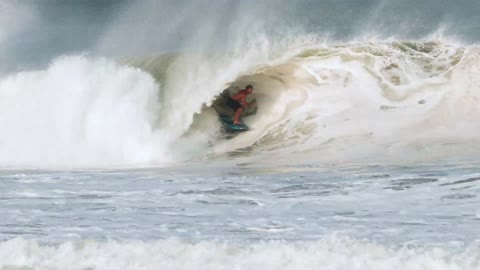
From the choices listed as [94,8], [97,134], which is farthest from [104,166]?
[94,8]

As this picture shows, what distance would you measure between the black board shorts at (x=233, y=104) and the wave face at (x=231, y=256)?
968 cm

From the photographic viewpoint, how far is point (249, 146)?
17.3 m

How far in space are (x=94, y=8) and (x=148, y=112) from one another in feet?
85.2

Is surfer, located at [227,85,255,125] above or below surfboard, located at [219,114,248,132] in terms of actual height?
above

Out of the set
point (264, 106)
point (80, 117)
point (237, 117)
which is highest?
point (264, 106)

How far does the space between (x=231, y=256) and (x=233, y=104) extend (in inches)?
408

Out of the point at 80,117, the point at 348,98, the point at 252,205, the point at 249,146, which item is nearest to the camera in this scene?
the point at 252,205

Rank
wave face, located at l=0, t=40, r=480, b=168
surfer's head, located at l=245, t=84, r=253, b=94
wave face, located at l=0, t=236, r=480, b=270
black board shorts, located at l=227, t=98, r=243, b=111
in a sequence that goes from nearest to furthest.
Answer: wave face, located at l=0, t=236, r=480, b=270
wave face, located at l=0, t=40, r=480, b=168
black board shorts, located at l=227, t=98, r=243, b=111
surfer's head, located at l=245, t=84, r=253, b=94

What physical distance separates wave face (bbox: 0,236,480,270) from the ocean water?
0.8 inches

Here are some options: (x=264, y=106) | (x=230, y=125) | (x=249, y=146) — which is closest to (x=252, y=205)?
(x=249, y=146)

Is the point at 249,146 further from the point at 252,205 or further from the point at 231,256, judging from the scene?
the point at 231,256

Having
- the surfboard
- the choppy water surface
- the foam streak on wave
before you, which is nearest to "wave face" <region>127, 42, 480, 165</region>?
the surfboard

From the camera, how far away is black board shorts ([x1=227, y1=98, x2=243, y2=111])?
18266 mm

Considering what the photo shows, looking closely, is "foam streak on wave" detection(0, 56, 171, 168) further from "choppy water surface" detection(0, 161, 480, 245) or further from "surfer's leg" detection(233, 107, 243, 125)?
"choppy water surface" detection(0, 161, 480, 245)
